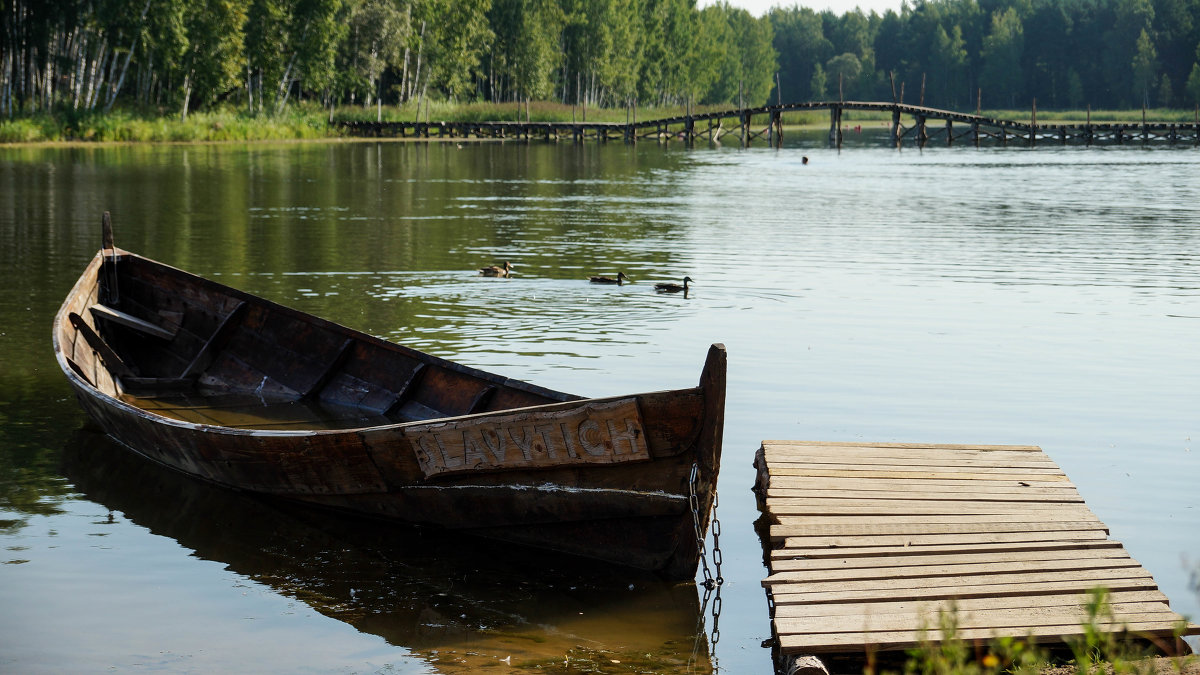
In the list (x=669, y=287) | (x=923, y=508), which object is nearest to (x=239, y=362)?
(x=923, y=508)

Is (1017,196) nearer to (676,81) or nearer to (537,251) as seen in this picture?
(537,251)

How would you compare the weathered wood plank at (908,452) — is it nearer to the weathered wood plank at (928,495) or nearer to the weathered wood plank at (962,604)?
the weathered wood plank at (928,495)

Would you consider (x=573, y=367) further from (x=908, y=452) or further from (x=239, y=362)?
(x=908, y=452)

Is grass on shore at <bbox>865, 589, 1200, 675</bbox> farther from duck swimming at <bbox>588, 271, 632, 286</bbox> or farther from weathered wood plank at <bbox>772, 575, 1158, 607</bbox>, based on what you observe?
duck swimming at <bbox>588, 271, 632, 286</bbox>

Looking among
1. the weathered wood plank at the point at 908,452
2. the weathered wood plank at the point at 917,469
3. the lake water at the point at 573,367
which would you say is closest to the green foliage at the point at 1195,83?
the lake water at the point at 573,367

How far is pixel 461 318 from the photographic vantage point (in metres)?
15.9

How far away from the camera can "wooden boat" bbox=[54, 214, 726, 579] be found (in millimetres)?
6516

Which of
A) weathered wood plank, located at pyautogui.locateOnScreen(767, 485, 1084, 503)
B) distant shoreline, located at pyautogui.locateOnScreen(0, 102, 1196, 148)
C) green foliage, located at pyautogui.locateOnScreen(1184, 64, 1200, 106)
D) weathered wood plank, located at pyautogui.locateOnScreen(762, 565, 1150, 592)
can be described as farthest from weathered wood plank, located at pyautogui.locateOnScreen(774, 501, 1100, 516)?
green foliage, located at pyautogui.locateOnScreen(1184, 64, 1200, 106)

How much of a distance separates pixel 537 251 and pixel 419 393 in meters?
14.0

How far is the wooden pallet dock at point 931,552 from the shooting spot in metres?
5.59

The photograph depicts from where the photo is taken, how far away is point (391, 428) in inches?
278

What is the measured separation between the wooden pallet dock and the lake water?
19.2 inches

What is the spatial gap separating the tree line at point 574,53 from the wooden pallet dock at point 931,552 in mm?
54340

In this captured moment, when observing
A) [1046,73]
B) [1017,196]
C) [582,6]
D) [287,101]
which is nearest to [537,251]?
[1017,196]
